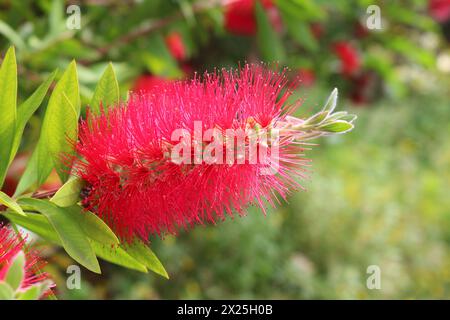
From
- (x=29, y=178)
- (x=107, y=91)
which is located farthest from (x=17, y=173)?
(x=107, y=91)

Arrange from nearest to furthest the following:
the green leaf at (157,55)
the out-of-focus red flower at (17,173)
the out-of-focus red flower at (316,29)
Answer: the out-of-focus red flower at (17,173), the green leaf at (157,55), the out-of-focus red flower at (316,29)

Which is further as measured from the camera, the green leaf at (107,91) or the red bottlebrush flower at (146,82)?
the red bottlebrush flower at (146,82)

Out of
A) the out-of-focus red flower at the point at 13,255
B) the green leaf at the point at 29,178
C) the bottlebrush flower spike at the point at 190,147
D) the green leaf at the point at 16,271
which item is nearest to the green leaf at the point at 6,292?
the green leaf at the point at 16,271

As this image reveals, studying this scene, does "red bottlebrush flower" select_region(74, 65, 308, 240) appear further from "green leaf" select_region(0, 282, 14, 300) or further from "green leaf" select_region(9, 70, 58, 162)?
"green leaf" select_region(0, 282, 14, 300)

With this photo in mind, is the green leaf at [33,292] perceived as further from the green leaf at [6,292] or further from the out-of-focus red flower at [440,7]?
the out-of-focus red flower at [440,7]

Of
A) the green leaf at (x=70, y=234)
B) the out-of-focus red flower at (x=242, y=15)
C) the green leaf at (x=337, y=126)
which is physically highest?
the out-of-focus red flower at (x=242, y=15)

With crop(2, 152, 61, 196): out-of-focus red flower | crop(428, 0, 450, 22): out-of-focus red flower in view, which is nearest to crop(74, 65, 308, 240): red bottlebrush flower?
crop(2, 152, 61, 196): out-of-focus red flower
